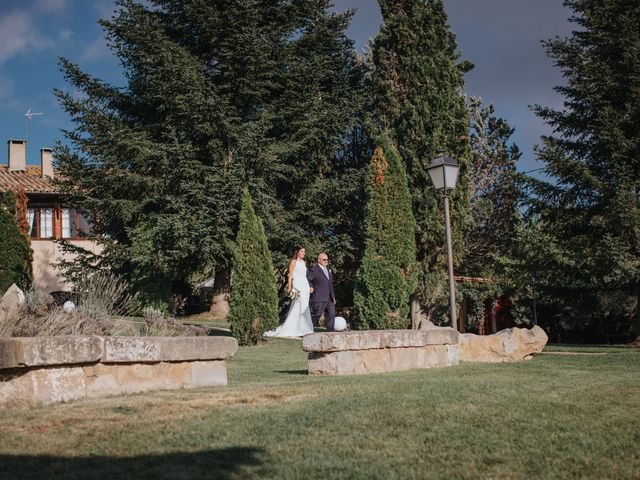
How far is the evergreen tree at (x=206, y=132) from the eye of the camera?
19766 mm

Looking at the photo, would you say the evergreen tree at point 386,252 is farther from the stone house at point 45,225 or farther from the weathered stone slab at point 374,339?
the stone house at point 45,225

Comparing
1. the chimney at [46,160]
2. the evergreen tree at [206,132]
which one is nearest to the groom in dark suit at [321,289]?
the evergreen tree at [206,132]

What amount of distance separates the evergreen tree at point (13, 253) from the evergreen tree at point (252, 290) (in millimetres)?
12543

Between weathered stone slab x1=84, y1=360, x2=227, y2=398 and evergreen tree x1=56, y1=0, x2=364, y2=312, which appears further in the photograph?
evergreen tree x1=56, y1=0, x2=364, y2=312

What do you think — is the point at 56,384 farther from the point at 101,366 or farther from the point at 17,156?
the point at 17,156

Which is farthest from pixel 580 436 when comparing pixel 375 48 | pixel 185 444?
pixel 375 48

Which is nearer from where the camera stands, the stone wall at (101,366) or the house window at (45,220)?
the stone wall at (101,366)

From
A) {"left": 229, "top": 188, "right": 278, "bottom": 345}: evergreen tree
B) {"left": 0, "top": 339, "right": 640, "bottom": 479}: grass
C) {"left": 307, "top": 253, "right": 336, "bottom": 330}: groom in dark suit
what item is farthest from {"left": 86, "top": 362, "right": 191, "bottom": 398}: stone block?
{"left": 307, "top": 253, "right": 336, "bottom": 330}: groom in dark suit

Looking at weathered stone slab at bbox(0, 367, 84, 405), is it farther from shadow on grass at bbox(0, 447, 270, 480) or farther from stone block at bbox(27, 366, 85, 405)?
shadow on grass at bbox(0, 447, 270, 480)

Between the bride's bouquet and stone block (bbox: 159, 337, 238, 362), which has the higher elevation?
the bride's bouquet

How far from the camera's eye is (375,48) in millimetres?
22703

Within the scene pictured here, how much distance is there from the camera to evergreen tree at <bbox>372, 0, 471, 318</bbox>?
2062 cm

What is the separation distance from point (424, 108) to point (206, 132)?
674cm

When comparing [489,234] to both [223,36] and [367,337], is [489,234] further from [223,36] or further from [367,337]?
[367,337]
